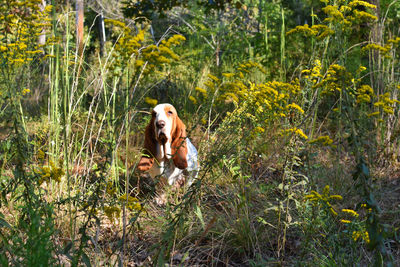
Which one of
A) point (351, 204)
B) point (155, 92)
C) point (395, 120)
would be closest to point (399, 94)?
point (395, 120)

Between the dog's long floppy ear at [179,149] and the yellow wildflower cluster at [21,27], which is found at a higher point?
the yellow wildflower cluster at [21,27]

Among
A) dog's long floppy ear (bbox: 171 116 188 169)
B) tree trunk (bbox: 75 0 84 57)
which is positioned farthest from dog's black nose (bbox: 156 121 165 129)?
tree trunk (bbox: 75 0 84 57)

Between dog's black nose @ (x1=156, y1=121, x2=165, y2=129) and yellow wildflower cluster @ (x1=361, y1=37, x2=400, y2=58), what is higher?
yellow wildflower cluster @ (x1=361, y1=37, x2=400, y2=58)

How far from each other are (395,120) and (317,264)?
6.84 feet

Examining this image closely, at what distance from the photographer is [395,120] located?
366 cm

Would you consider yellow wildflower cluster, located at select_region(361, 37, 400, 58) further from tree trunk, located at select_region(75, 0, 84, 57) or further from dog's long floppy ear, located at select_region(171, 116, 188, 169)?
tree trunk, located at select_region(75, 0, 84, 57)

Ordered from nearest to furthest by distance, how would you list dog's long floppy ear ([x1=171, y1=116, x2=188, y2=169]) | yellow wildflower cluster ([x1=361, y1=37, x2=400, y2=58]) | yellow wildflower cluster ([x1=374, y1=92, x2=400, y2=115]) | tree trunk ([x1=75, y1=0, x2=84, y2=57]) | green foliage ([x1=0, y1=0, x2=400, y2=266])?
green foliage ([x1=0, y1=0, x2=400, y2=266]) → yellow wildflower cluster ([x1=361, y1=37, x2=400, y2=58]) → yellow wildflower cluster ([x1=374, y1=92, x2=400, y2=115]) → tree trunk ([x1=75, y1=0, x2=84, y2=57]) → dog's long floppy ear ([x1=171, y1=116, x2=188, y2=169])

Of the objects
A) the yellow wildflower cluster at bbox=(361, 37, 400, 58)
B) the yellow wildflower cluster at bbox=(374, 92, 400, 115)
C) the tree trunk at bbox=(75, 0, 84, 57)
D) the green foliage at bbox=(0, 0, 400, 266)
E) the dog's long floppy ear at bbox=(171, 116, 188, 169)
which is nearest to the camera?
the green foliage at bbox=(0, 0, 400, 266)

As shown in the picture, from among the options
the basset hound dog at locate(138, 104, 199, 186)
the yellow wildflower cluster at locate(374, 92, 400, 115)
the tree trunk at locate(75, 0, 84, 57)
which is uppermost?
the tree trunk at locate(75, 0, 84, 57)

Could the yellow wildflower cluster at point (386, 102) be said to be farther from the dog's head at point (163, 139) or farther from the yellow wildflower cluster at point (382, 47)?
the dog's head at point (163, 139)

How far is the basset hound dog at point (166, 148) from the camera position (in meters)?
3.13

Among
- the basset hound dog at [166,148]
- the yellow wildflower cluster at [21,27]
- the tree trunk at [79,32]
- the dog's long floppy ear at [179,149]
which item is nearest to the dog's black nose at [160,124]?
the basset hound dog at [166,148]

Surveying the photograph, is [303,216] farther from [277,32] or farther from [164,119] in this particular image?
[277,32]

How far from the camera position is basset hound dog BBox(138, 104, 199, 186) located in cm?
313
